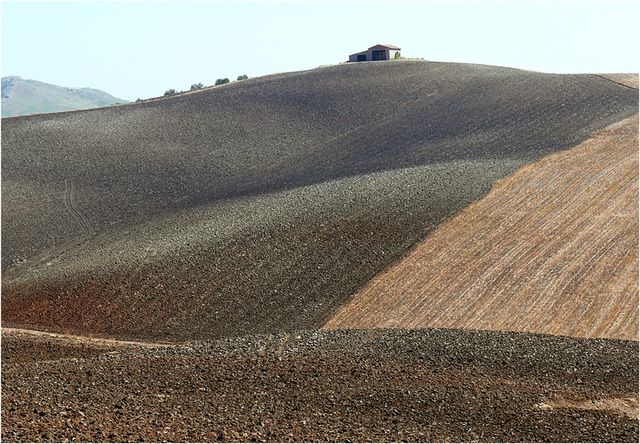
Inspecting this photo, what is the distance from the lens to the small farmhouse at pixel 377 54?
6931cm

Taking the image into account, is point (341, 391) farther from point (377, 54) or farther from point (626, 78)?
point (377, 54)

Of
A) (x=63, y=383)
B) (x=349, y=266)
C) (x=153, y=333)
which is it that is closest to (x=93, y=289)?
(x=153, y=333)

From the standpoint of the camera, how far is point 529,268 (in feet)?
78.2

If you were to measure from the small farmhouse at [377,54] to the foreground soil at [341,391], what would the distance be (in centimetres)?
5510

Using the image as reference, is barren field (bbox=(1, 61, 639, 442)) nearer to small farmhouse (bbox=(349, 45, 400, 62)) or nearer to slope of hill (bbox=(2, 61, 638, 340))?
slope of hill (bbox=(2, 61, 638, 340))

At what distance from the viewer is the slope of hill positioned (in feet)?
80.0

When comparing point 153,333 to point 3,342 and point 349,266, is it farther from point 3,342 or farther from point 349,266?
point 349,266

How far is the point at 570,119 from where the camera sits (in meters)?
38.2

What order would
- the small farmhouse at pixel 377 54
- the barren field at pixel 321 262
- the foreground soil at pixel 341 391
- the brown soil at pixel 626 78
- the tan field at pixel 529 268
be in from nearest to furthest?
the foreground soil at pixel 341 391 < the barren field at pixel 321 262 < the tan field at pixel 529 268 < the brown soil at pixel 626 78 < the small farmhouse at pixel 377 54

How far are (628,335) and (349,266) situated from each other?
1004cm

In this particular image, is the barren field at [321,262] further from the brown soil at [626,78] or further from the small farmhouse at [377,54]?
the small farmhouse at [377,54]

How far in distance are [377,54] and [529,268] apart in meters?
50.2

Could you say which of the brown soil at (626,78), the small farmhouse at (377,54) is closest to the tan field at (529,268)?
the brown soil at (626,78)

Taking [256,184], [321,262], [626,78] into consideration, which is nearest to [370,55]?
[626,78]
